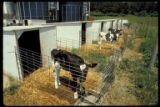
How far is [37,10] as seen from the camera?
1173 cm

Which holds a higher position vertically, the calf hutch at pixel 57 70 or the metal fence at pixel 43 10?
the metal fence at pixel 43 10

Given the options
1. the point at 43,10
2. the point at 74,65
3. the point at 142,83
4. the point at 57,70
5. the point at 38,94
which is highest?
the point at 43,10

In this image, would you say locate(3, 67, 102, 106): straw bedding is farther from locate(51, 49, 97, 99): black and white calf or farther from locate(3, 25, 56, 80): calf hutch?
locate(3, 25, 56, 80): calf hutch

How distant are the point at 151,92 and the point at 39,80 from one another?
12.9ft

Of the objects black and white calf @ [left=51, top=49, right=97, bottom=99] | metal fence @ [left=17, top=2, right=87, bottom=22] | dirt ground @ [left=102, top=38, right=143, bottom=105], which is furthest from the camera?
metal fence @ [left=17, top=2, right=87, bottom=22]

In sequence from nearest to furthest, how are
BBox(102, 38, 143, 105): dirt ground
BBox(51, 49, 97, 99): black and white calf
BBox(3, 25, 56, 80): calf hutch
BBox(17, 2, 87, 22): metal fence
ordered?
1. BBox(102, 38, 143, 105): dirt ground
2. BBox(51, 49, 97, 99): black and white calf
3. BBox(3, 25, 56, 80): calf hutch
4. BBox(17, 2, 87, 22): metal fence

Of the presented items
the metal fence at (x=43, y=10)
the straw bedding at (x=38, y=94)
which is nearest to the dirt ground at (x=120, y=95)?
the straw bedding at (x=38, y=94)

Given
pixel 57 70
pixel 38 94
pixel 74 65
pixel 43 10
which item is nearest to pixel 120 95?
pixel 74 65

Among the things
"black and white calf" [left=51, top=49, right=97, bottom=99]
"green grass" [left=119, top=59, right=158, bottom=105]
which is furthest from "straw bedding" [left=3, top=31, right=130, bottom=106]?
"green grass" [left=119, top=59, right=158, bottom=105]

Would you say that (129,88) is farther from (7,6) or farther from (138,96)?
(7,6)

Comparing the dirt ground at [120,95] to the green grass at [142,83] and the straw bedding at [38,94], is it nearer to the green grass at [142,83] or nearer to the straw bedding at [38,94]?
the green grass at [142,83]

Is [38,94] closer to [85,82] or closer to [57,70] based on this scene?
[57,70]

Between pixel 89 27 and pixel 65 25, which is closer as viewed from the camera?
pixel 65 25

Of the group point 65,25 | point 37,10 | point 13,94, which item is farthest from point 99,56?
point 37,10
